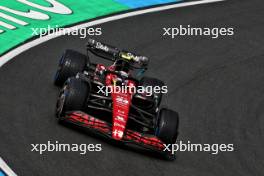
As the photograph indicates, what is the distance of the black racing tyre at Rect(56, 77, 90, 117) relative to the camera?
529 inches

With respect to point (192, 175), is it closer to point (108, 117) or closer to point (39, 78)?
point (108, 117)

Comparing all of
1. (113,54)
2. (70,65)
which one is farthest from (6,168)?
(113,54)

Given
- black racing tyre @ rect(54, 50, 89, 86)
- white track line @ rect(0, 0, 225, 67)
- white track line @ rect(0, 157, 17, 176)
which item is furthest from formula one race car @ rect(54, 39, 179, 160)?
white track line @ rect(0, 0, 225, 67)

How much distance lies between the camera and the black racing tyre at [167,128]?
13508 millimetres

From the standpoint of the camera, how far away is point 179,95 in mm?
16766

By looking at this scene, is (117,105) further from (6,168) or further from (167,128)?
(6,168)

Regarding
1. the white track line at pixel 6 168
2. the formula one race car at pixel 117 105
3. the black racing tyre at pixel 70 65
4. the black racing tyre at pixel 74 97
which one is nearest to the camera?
the white track line at pixel 6 168

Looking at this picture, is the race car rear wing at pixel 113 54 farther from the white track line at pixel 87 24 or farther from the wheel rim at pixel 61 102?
the white track line at pixel 87 24

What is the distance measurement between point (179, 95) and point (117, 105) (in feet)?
11.0

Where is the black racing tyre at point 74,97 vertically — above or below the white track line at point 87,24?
below

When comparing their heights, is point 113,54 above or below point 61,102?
above

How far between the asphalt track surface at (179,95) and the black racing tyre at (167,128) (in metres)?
0.39

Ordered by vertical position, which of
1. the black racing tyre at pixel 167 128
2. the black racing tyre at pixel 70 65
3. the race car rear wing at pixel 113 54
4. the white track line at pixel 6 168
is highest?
the race car rear wing at pixel 113 54

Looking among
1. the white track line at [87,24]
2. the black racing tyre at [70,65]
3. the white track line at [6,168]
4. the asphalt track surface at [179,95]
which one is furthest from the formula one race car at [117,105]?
the white track line at [87,24]
